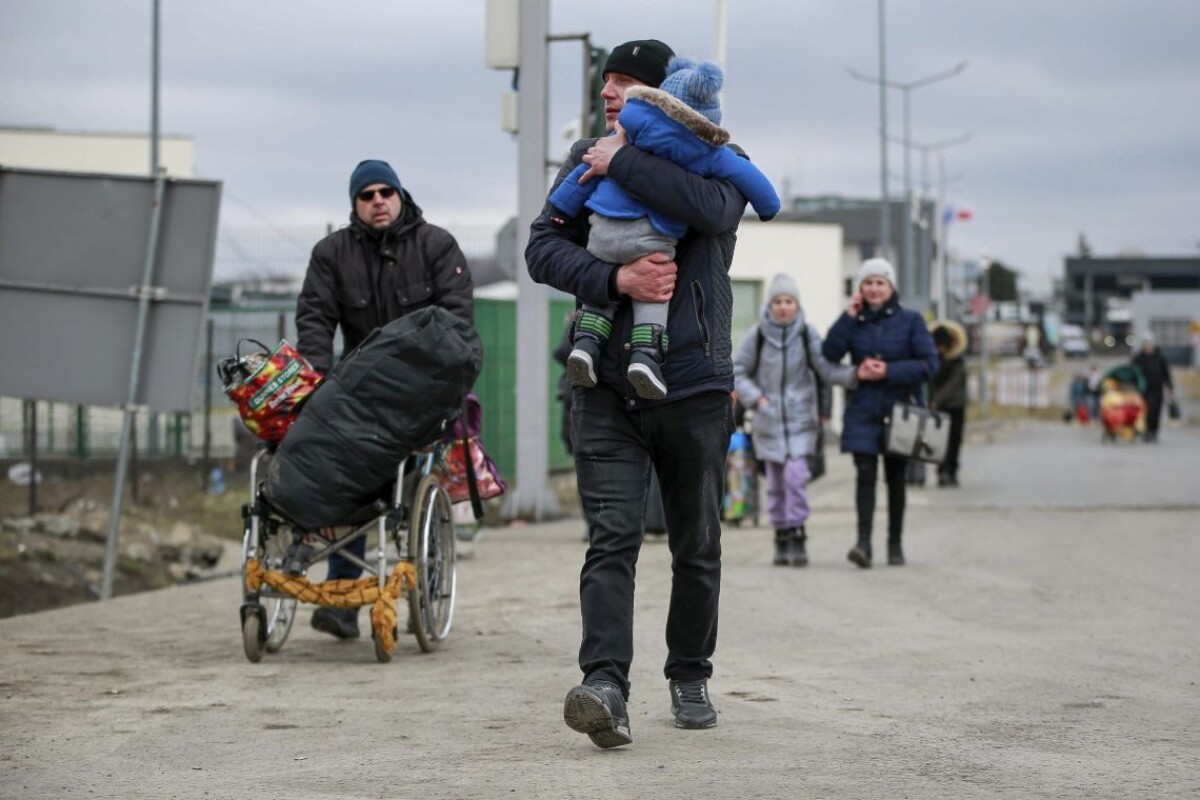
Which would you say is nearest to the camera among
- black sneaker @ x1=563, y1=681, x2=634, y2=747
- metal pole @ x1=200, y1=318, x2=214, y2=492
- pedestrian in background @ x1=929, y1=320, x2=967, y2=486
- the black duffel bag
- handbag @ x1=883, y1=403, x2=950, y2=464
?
black sneaker @ x1=563, y1=681, x2=634, y2=747

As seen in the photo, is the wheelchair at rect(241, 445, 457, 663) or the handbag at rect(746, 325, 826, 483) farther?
the handbag at rect(746, 325, 826, 483)

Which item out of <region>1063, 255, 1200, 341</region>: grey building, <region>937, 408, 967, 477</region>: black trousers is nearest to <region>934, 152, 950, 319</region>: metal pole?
<region>937, 408, 967, 477</region>: black trousers

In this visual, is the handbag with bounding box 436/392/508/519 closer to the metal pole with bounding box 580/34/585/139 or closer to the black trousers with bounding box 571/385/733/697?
the black trousers with bounding box 571/385/733/697

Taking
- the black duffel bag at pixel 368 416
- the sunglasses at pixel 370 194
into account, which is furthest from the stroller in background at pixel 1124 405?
the black duffel bag at pixel 368 416

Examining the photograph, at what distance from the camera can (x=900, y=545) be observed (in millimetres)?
12898

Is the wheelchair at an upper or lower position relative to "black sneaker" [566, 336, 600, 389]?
lower

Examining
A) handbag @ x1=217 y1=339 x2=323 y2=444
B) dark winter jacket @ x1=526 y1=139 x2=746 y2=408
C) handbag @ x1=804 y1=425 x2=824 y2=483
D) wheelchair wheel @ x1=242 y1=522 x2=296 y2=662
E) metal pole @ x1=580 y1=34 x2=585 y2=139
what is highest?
metal pole @ x1=580 y1=34 x2=585 y2=139

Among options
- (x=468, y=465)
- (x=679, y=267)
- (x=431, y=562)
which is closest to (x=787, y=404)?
(x=468, y=465)

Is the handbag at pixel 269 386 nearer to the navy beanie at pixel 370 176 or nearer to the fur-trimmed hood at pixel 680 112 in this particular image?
the navy beanie at pixel 370 176

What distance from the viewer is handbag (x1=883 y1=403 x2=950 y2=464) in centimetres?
1245

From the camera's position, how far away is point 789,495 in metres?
12.7

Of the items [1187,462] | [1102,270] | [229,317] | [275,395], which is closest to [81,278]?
[275,395]

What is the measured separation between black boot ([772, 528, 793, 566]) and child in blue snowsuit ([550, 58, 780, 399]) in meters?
6.86

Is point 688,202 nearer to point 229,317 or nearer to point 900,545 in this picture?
point 900,545
